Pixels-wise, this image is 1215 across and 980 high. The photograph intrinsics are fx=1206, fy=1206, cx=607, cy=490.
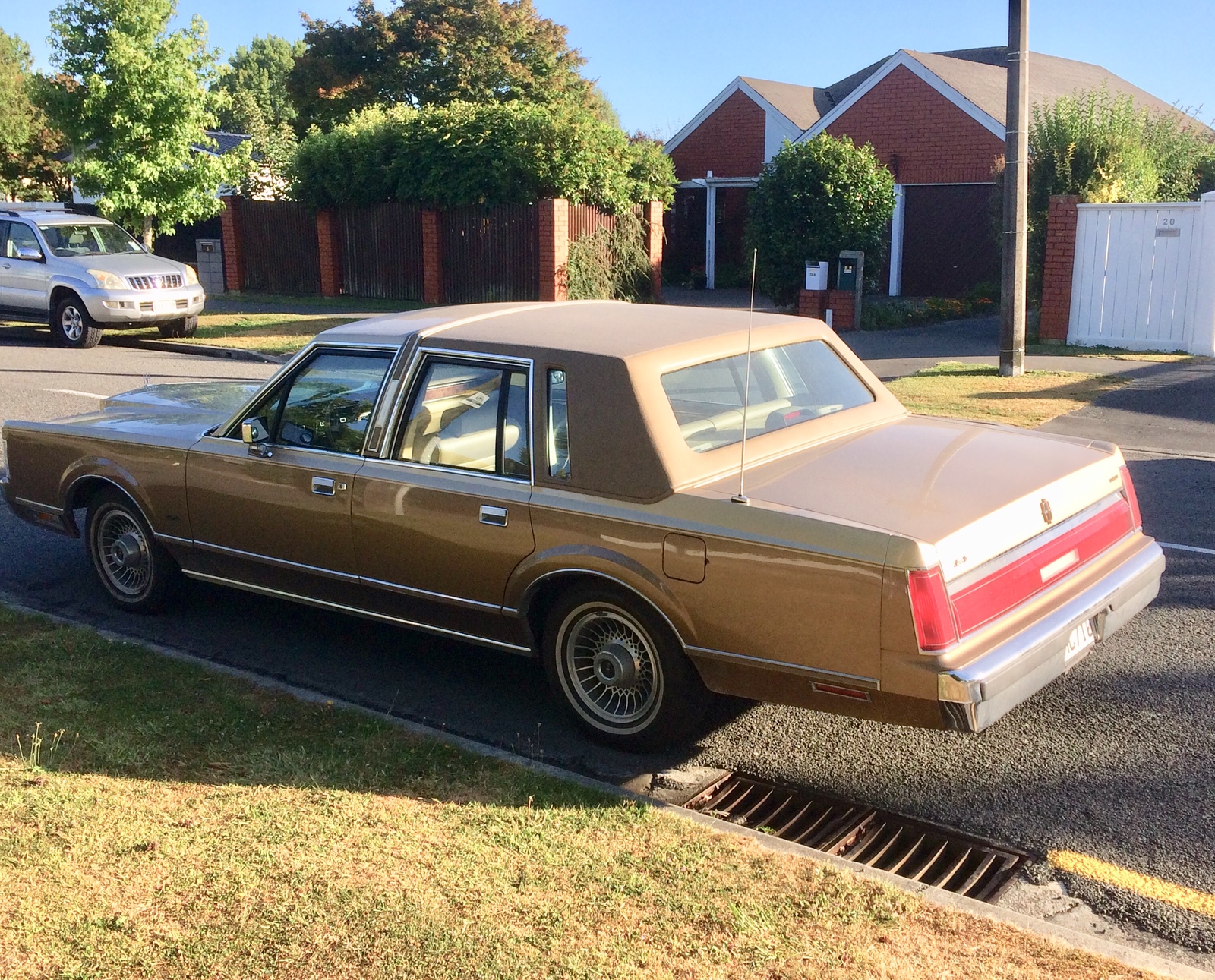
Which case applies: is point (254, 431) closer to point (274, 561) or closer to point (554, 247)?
point (274, 561)

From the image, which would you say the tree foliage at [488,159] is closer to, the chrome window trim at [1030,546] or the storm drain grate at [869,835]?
the chrome window trim at [1030,546]

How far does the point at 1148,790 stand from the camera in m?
4.30

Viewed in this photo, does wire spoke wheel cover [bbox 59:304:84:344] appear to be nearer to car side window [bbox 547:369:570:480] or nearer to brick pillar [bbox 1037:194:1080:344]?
brick pillar [bbox 1037:194:1080:344]

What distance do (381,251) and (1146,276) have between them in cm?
1487

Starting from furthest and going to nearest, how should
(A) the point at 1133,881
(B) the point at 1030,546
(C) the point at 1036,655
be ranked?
(B) the point at 1030,546 < (C) the point at 1036,655 < (A) the point at 1133,881

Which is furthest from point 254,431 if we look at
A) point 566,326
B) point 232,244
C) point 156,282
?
point 232,244

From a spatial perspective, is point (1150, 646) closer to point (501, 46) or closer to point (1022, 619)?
point (1022, 619)

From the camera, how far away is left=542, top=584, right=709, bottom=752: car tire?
173 inches

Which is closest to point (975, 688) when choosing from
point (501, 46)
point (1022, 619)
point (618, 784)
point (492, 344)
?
point (1022, 619)

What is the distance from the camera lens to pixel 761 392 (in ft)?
16.7

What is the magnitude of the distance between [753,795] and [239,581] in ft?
9.08

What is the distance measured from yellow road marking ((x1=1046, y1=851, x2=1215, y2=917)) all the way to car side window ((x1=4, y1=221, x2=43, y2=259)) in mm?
17808

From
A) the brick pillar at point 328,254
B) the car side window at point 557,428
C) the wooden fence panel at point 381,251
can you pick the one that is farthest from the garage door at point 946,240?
the car side window at point 557,428

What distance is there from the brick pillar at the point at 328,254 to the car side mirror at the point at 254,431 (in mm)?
21015
